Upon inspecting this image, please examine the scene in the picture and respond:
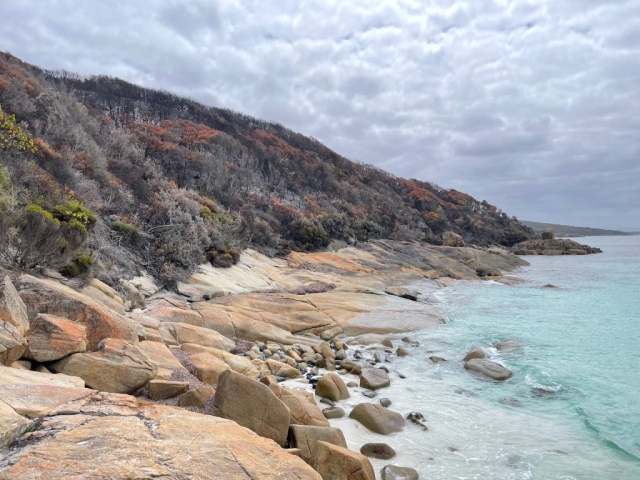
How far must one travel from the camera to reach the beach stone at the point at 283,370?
34.7 feet

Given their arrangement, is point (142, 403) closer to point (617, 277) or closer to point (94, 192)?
point (94, 192)

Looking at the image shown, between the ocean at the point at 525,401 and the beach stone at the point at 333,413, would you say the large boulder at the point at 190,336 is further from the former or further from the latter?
the ocean at the point at 525,401

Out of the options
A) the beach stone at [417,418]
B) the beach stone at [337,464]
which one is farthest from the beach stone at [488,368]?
the beach stone at [337,464]

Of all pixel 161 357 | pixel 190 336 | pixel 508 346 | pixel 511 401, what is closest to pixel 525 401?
pixel 511 401

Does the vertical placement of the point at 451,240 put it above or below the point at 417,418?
Result: above

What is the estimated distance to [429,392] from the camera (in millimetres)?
10227

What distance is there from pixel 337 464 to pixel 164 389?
2843 mm

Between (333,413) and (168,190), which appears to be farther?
(168,190)

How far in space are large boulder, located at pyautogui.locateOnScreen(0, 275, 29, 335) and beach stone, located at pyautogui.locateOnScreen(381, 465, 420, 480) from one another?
581 centimetres

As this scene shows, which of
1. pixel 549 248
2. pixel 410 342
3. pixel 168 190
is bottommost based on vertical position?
pixel 410 342

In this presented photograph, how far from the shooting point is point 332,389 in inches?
368

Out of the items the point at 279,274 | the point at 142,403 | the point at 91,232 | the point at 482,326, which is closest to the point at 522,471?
the point at 142,403

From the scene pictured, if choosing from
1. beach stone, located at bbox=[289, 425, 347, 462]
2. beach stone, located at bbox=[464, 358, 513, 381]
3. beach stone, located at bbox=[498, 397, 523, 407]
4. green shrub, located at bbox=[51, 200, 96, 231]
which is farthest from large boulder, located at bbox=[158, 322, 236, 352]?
beach stone, located at bbox=[498, 397, 523, 407]

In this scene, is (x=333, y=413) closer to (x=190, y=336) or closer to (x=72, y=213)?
(x=190, y=336)
